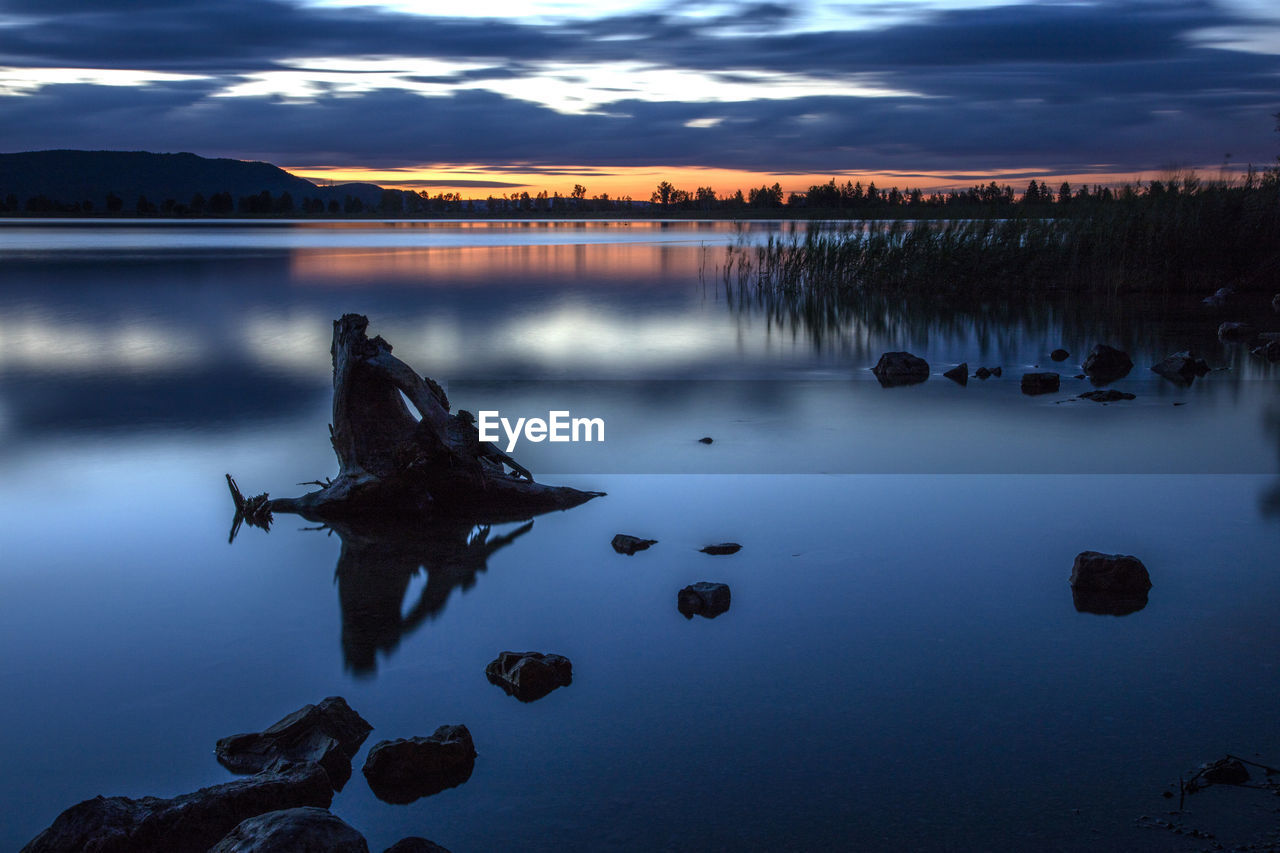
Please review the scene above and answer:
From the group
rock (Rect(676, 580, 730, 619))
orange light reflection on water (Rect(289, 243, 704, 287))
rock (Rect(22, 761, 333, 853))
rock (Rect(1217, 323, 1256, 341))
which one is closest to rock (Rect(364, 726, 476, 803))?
rock (Rect(22, 761, 333, 853))

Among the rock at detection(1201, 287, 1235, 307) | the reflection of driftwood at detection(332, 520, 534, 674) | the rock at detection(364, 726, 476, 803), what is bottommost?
the reflection of driftwood at detection(332, 520, 534, 674)

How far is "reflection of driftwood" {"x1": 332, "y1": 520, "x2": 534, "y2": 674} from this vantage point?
439 centimetres

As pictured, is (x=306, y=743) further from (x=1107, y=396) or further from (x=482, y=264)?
(x=482, y=264)

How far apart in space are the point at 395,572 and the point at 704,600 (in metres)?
1.63

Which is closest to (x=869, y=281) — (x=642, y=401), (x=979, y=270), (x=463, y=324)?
(x=979, y=270)

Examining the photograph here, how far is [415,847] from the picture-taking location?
2736 millimetres

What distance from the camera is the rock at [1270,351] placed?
40.8 feet

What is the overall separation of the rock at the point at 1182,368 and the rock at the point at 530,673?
9.43 metres

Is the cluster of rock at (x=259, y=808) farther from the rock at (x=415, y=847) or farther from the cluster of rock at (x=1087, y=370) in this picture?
the cluster of rock at (x=1087, y=370)

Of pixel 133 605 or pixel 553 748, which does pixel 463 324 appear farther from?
pixel 553 748

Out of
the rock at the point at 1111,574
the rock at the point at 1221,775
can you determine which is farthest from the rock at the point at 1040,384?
the rock at the point at 1221,775

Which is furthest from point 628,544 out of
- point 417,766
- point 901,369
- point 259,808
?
point 901,369

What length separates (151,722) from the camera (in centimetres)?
360

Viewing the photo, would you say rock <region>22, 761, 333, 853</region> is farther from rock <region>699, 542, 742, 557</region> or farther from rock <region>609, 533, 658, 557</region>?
rock <region>699, 542, 742, 557</region>
